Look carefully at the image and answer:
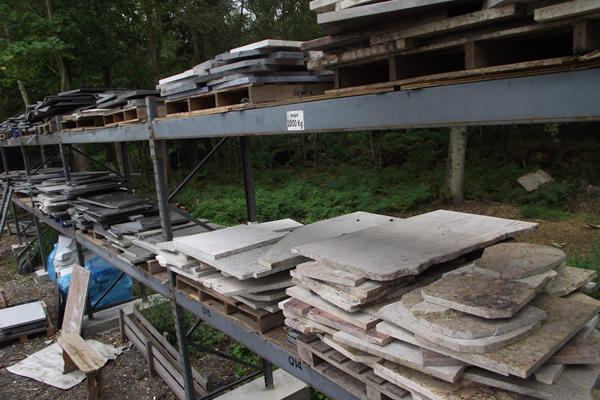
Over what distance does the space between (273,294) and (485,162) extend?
1334cm

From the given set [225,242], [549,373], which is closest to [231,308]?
[225,242]

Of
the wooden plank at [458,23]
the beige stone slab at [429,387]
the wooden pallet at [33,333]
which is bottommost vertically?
the wooden pallet at [33,333]

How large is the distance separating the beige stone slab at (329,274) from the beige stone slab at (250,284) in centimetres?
51

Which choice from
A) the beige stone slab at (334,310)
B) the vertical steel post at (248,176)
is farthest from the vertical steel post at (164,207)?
the beige stone slab at (334,310)

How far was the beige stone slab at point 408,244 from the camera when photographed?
2512 mm

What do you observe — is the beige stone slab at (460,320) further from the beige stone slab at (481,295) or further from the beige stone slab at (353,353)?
the beige stone slab at (353,353)

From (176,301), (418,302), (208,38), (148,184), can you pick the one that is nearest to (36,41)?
(208,38)

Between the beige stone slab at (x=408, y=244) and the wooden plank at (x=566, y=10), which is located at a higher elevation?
the wooden plank at (x=566, y=10)

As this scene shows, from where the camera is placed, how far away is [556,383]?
5.86 ft

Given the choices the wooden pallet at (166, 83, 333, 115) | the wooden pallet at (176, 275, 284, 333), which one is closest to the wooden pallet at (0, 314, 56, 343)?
the wooden pallet at (176, 275, 284, 333)

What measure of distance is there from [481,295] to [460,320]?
210 mm

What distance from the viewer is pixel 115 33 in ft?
54.7

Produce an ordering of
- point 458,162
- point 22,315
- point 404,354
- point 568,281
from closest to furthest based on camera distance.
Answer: point 404,354 → point 568,281 → point 22,315 → point 458,162

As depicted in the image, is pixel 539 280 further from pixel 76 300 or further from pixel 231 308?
pixel 76 300
